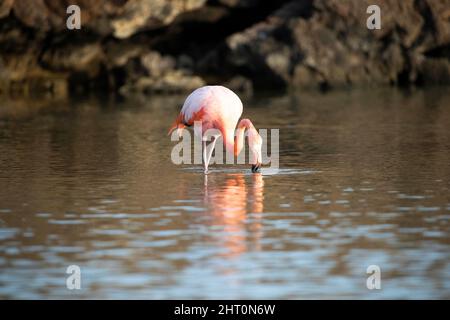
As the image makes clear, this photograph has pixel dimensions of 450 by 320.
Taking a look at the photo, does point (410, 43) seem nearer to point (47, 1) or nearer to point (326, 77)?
point (326, 77)

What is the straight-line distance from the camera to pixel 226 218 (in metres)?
13.5

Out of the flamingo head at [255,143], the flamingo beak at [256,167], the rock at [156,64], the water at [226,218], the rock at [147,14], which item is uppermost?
the rock at [147,14]

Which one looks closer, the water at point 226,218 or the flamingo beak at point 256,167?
the water at point 226,218

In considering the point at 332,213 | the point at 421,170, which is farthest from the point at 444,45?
the point at 332,213

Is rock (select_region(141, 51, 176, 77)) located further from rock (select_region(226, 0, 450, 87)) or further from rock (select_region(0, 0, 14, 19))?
rock (select_region(0, 0, 14, 19))

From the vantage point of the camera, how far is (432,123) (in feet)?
84.9

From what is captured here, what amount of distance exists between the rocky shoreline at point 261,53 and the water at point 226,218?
56.6ft

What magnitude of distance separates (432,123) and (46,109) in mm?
10890

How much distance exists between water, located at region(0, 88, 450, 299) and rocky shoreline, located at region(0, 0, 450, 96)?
17241 millimetres

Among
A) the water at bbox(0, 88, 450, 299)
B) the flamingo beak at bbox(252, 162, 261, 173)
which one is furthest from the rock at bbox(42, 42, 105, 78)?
the flamingo beak at bbox(252, 162, 261, 173)

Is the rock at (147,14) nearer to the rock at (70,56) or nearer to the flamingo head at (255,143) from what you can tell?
the rock at (70,56)

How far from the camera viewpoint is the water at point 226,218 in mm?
10359

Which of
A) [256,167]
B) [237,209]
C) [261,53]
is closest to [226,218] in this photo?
[237,209]

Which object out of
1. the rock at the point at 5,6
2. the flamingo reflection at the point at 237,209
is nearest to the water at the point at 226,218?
the flamingo reflection at the point at 237,209
